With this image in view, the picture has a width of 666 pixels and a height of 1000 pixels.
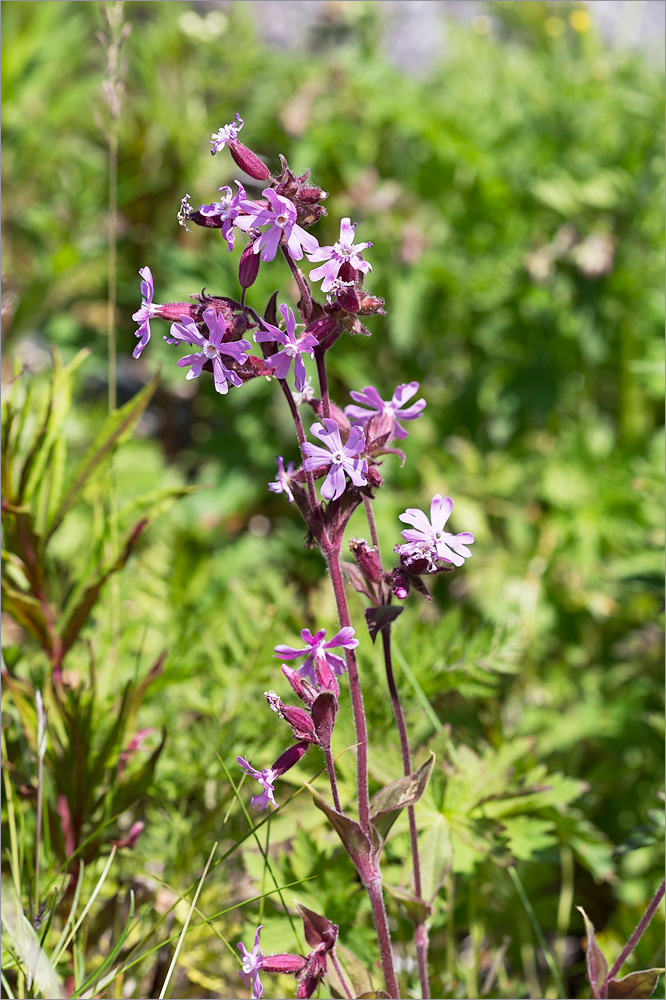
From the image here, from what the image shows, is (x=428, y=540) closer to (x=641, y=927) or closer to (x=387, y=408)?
(x=387, y=408)

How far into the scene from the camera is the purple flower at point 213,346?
1.04m

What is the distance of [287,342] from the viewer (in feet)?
3.42

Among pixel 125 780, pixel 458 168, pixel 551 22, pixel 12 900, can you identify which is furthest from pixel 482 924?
pixel 551 22

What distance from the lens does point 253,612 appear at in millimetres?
2162

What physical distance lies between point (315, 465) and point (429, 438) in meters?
2.07

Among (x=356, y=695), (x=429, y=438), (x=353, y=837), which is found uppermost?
(x=356, y=695)

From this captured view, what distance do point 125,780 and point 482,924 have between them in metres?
0.82

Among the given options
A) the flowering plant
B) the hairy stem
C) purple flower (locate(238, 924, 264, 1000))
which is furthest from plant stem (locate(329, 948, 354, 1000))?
the hairy stem

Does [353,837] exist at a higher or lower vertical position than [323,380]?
lower

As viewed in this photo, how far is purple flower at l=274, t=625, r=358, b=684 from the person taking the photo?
105 centimetres

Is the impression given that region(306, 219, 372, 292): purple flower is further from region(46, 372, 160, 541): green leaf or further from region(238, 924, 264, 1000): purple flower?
region(238, 924, 264, 1000): purple flower

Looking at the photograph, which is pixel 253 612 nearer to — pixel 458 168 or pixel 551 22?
pixel 458 168

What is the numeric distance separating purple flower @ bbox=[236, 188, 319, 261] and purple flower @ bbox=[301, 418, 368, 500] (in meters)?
0.21

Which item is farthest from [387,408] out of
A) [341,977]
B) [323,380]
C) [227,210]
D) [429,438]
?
[429,438]
